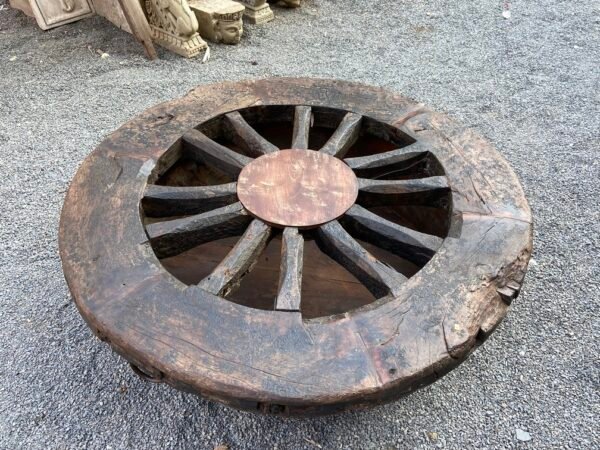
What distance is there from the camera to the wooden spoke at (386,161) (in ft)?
5.67

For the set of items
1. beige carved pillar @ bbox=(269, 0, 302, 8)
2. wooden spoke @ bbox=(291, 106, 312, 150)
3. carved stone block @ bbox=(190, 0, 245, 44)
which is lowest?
beige carved pillar @ bbox=(269, 0, 302, 8)

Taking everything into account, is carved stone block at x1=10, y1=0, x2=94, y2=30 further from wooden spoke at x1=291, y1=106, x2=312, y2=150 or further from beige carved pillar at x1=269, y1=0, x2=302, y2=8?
wooden spoke at x1=291, y1=106, x2=312, y2=150

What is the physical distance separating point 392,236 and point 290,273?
0.36m

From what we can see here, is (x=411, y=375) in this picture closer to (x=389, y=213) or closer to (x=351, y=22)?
(x=389, y=213)

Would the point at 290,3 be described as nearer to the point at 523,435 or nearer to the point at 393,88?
the point at 393,88

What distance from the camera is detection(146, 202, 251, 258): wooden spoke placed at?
1.48 meters

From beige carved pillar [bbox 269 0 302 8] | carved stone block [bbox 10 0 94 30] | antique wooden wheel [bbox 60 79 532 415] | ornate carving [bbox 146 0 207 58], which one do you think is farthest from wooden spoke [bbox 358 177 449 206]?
carved stone block [bbox 10 0 94 30]

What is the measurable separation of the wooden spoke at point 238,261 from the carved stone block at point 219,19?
2.88 meters

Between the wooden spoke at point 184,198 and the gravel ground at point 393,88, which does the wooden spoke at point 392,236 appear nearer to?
the wooden spoke at point 184,198

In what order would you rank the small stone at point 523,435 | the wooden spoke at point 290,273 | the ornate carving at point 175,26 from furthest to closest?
the ornate carving at point 175,26 → the small stone at point 523,435 → the wooden spoke at point 290,273

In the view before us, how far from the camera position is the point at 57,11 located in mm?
4188

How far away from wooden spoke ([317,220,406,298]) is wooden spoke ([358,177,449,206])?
206 mm

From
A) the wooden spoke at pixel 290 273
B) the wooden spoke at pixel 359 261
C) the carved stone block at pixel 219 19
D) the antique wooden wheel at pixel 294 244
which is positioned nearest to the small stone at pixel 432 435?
the antique wooden wheel at pixel 294 244

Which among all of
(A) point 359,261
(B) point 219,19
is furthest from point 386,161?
(B) point 219,19
